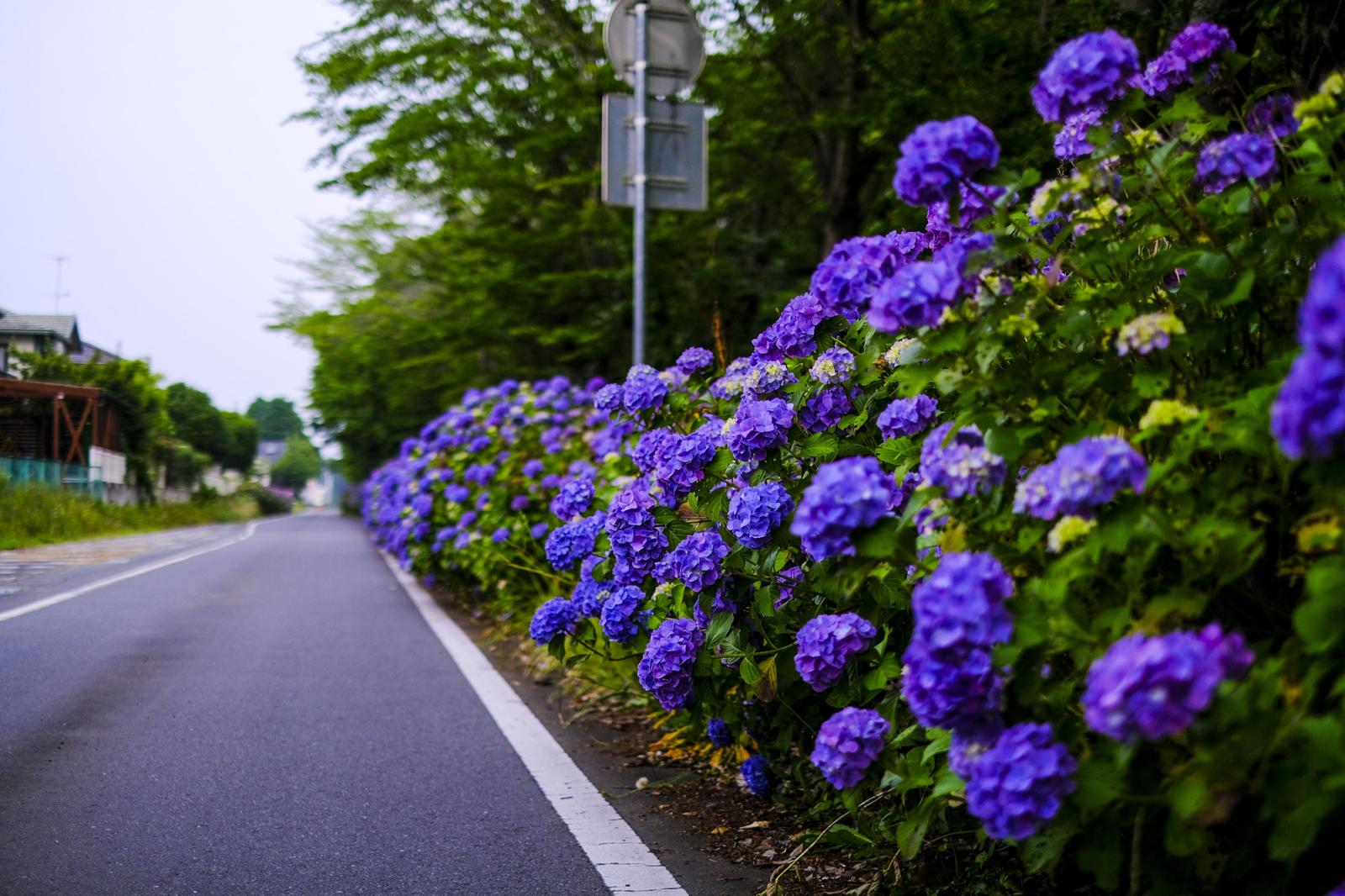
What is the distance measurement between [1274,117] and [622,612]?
2605 mm

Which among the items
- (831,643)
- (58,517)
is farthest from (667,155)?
(58,517)

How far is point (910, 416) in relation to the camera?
3.01 meters

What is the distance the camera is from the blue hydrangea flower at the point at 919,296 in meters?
2.24

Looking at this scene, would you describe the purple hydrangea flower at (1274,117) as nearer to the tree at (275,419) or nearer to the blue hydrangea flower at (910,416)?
the blue hydrangea flower at (910,416)

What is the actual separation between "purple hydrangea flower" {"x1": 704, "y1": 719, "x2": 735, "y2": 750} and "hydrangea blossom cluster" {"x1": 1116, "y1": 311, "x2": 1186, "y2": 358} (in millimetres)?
2492

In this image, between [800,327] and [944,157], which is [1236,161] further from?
[800,327]

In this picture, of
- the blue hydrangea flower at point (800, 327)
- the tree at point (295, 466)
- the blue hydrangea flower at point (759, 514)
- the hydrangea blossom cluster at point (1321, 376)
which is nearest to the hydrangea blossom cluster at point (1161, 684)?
the hydrangea blossom cluster at point (1321, 376)

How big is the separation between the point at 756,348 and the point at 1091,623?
201 cm

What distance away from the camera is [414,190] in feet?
56.7

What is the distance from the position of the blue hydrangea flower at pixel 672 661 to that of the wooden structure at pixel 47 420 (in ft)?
40.1

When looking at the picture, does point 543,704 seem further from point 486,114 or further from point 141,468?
point 141,468

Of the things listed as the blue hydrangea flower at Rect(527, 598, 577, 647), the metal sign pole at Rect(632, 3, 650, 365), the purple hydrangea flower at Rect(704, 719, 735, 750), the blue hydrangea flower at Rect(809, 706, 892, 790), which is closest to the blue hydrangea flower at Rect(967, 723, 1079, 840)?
the blue hydrangea flower at Rect(809, 706, 892, 790)

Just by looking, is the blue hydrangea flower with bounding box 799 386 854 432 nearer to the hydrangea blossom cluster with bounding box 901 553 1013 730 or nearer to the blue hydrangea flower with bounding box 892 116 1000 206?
the blue hydrangea flower with bounding box 892 116 1000 206

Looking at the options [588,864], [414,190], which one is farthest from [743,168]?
[588,864]
